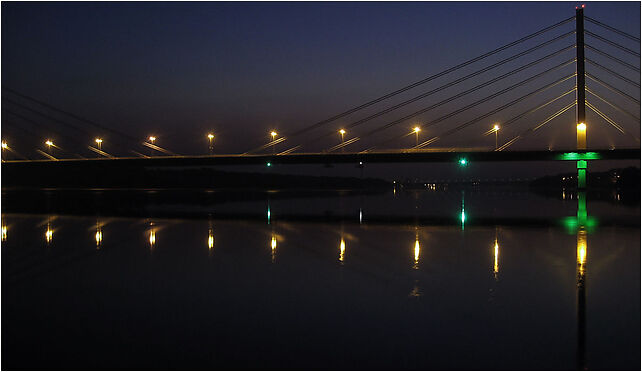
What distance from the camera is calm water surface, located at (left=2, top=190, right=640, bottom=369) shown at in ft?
22.3

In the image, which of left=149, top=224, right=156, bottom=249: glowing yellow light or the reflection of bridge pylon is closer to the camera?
the reflection of bridge pylon

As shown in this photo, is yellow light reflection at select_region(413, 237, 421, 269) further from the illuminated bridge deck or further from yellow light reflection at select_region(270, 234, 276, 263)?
the illuminated bridge deck

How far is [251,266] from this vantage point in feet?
43.7

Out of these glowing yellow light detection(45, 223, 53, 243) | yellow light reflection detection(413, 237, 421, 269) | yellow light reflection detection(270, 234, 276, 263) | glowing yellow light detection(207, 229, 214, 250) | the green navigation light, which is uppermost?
the green navigation light

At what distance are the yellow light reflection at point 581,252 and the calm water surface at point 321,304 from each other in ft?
0.33

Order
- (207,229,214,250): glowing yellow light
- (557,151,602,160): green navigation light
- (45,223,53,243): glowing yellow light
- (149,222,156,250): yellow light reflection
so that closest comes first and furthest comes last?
(207,229,214,250): glowing yellow light → (149,222,156,250): yellow light reflection → (45,223,53,243): glowing yellow light → (557,151,602,160): green navigation light

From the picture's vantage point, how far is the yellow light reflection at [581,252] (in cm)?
1267

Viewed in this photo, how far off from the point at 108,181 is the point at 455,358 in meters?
120

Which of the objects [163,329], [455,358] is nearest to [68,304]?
[163,329]

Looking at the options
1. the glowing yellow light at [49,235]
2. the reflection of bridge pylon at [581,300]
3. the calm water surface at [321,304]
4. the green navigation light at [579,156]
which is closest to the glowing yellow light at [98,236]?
the calm water surface at [321,304]

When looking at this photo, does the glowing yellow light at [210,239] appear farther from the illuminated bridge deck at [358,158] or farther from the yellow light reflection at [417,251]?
the illuminated bridge deck at [358,158]

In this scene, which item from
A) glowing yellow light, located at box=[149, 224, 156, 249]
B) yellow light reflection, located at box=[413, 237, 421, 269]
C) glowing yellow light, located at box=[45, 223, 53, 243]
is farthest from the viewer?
glowing yellow light, located at box=[45, 223, 53, 243]

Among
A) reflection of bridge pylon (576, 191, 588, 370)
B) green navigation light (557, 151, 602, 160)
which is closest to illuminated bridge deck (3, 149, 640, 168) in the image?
green navigation light (557, 151, 602, 160)

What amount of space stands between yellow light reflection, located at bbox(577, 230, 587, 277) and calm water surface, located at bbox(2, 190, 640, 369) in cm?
10
